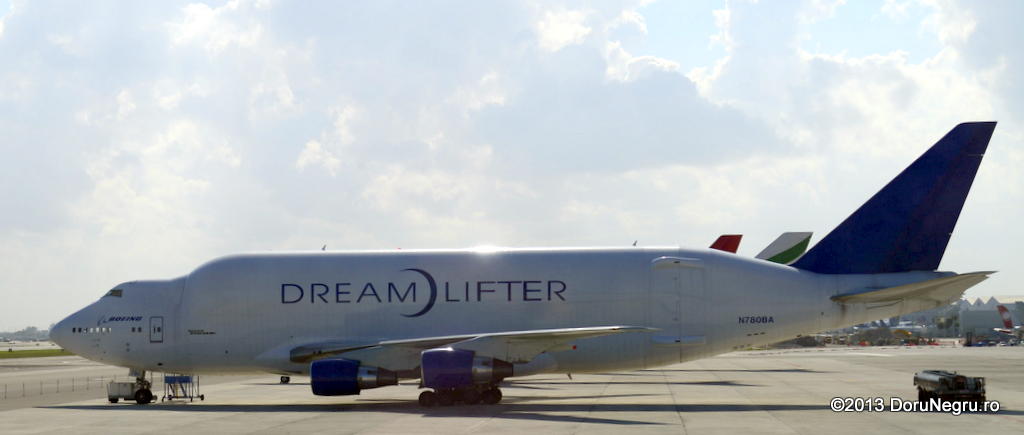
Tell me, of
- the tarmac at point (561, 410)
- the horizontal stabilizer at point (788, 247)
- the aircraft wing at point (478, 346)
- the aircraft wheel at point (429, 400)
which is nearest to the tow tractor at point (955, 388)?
the tarmac at point (561, 410)

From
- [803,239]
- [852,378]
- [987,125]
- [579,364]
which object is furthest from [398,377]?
[803,239]

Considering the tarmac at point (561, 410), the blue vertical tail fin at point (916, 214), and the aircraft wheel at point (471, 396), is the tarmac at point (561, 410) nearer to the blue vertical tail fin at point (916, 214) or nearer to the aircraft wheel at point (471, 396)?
the aircraft wheel at point (471, 396)

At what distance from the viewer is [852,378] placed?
43.6 metres

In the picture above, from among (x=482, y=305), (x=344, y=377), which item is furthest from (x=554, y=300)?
(x=344, y=377)

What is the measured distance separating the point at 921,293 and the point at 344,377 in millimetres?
17511

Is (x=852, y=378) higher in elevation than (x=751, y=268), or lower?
lower

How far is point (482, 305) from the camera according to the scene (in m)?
32.3

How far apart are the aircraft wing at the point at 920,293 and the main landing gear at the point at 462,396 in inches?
436

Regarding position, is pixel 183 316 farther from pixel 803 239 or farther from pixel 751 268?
pixel 803 239

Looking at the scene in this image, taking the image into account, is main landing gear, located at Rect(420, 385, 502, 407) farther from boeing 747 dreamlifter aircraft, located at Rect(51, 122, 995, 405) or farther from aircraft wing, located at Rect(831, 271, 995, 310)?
aircraft wing, located at Rect(831, 271, 995, 310)

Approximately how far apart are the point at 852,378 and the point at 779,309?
45.0 feet

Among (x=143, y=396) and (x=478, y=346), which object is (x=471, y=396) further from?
(x=143, y=396)

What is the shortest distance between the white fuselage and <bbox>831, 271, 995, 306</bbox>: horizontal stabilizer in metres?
0.31

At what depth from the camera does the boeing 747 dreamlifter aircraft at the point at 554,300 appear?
31.3 metres
